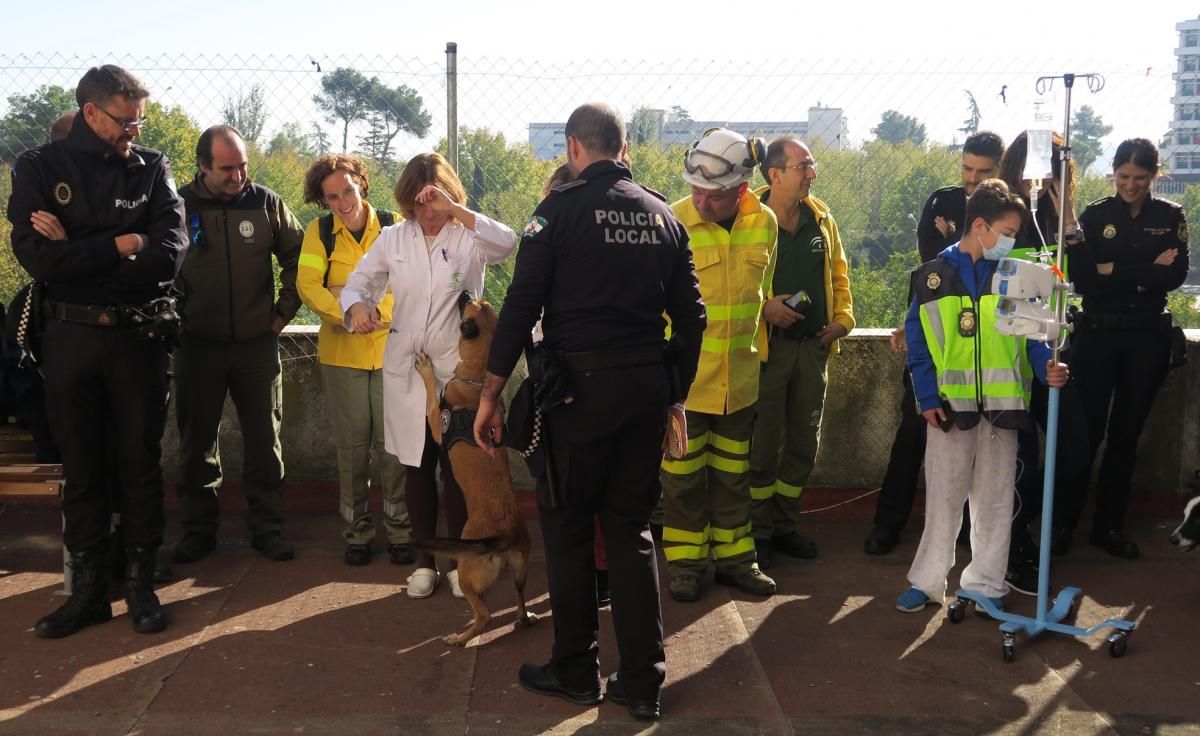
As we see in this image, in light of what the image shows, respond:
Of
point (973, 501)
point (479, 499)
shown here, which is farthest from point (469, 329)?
point (973, 501)

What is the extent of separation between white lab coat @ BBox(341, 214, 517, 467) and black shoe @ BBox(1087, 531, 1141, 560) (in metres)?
3.57

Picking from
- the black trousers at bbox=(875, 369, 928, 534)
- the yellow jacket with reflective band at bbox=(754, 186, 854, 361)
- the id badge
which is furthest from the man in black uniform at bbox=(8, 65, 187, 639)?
the black trousers at bbox=(875, 369, 928, 534)

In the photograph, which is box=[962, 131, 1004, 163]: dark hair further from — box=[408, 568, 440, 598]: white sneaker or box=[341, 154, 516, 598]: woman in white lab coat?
box=[408, 568, 440, 598]: white sneaker

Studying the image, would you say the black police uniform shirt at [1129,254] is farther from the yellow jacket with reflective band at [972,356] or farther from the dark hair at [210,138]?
the dark hair at [210,138]

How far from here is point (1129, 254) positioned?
5902 millimetres

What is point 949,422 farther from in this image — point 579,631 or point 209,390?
point 209,390

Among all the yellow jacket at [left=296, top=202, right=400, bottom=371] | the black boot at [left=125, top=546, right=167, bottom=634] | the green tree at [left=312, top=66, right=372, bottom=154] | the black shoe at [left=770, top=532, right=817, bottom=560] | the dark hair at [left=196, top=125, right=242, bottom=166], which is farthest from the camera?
the green tree at [left=312, top=66, right=372, bottom=154]

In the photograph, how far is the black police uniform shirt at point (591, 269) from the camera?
3855 millimetres

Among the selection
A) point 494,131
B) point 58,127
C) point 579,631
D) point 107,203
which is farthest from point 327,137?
point 579,631

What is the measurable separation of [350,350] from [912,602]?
2922mm

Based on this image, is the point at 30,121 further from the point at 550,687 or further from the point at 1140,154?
the point at 1140,154

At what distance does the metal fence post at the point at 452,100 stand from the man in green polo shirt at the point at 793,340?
6.20 feet

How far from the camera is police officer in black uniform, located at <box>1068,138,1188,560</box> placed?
589 cm

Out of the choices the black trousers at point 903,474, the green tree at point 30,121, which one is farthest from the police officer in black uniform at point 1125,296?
the green tree at point 30,121
